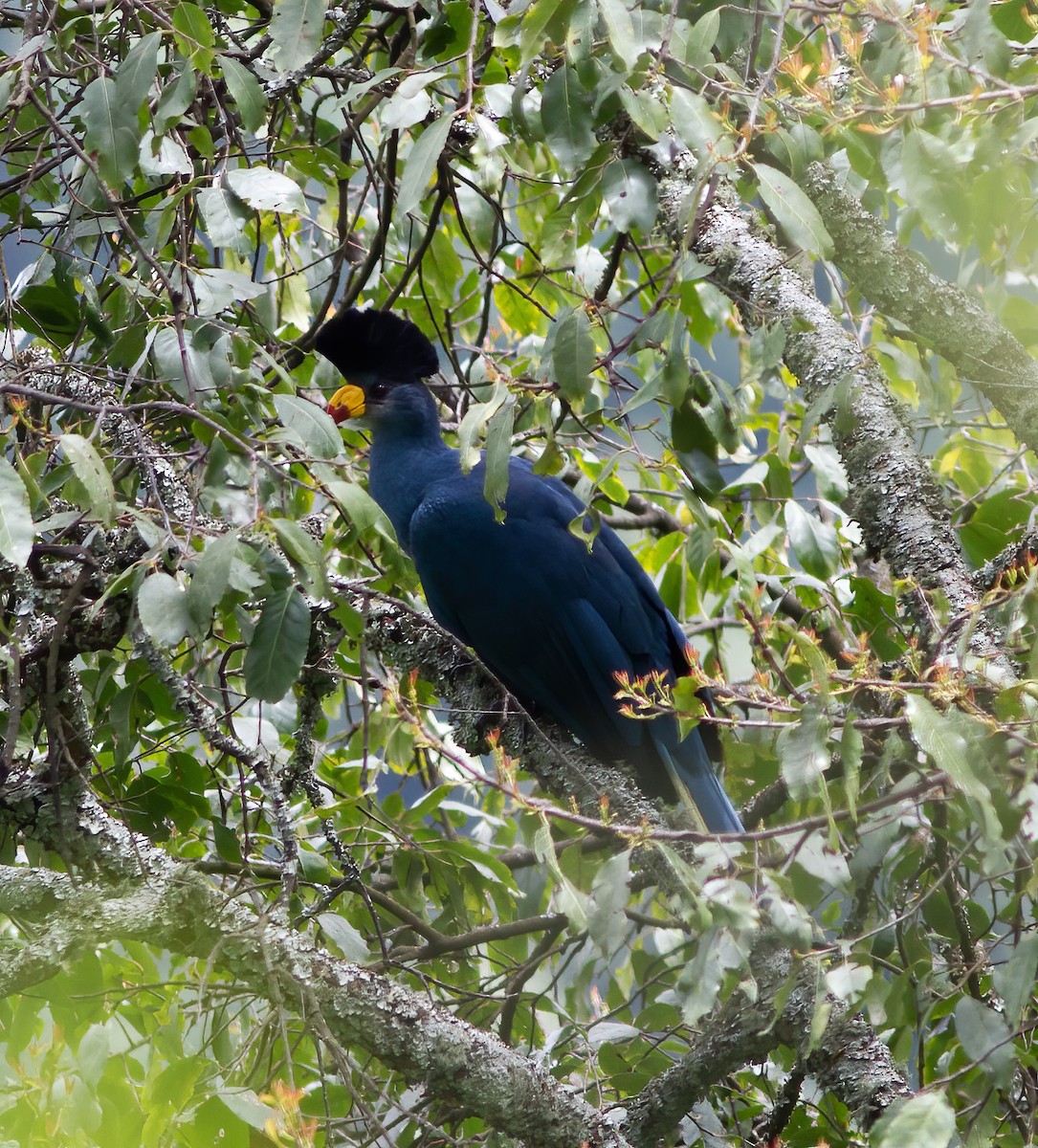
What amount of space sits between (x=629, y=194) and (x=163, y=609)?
2.62 feet

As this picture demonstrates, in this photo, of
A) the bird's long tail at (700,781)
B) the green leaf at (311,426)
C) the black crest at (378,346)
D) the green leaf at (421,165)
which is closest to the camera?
the green leaf at (421,165)

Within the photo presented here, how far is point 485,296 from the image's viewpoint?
280cm

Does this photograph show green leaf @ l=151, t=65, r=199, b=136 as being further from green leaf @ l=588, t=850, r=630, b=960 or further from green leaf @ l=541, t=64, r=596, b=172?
green leaf @ l=588, t=850, r=630, b=960

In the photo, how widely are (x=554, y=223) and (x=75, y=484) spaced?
2.81ft

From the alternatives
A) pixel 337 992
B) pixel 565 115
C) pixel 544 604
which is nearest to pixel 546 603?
pixel 544 604

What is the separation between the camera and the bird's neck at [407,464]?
291 centimetres

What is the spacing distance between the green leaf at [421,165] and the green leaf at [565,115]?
168mm

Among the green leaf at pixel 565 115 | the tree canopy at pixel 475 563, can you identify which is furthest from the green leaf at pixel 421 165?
the green leaf at pixel 565 115

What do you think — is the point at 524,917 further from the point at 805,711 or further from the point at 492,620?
the point at 805,711

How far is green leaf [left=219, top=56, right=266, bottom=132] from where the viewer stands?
1.72m

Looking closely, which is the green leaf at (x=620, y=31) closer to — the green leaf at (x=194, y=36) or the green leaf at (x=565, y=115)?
the green leaf at (x=565, y=115)

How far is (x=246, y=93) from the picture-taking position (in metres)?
1.73

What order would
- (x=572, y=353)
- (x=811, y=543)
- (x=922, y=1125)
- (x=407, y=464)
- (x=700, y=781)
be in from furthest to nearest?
(x=407, y=464) → (x=700, y=781) → (x=811, y=543) → (x=572, y=353) → (x=922, y=1125)

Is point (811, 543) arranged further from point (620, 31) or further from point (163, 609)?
point (163, 609)
